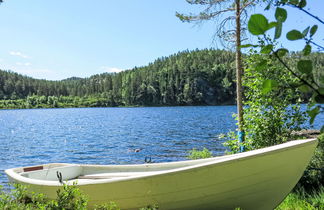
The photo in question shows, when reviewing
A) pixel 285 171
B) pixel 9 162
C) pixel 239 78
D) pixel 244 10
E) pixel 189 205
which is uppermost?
pixel 244 10

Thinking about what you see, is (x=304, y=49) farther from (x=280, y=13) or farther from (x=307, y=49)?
(x=280, y=13)

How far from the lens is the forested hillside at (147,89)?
14500 cm

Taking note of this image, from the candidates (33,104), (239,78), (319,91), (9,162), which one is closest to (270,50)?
(319,91)

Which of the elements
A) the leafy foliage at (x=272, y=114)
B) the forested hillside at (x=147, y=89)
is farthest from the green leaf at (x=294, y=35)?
the forested hillside at (x=147, y=89)

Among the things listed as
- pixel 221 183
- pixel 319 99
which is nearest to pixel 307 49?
pixel 319 99

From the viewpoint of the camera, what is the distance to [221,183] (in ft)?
15.1

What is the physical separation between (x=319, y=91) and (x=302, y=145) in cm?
406

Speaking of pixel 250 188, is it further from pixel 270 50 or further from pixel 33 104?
pixel 33 104

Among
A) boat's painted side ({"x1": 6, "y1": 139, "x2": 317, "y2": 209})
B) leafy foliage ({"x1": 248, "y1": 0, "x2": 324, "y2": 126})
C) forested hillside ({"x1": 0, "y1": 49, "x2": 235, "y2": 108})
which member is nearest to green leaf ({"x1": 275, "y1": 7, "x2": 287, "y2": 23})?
leafy foliage ({"x1": 248, "y1": 0, "x2": 324, "y2": 126})

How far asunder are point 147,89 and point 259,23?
6069 inches

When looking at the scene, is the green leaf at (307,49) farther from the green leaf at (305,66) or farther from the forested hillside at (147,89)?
the forested hillside at (147,89)

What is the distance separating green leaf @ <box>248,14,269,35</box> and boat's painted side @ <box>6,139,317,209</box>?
393cm

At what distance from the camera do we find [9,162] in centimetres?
1952

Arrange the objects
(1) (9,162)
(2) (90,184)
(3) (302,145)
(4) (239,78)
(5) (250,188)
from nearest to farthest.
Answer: (3) (302,145) → (5) (250,188) → (2) (90,184) → (4) (239,78) → (1) (9,162)
